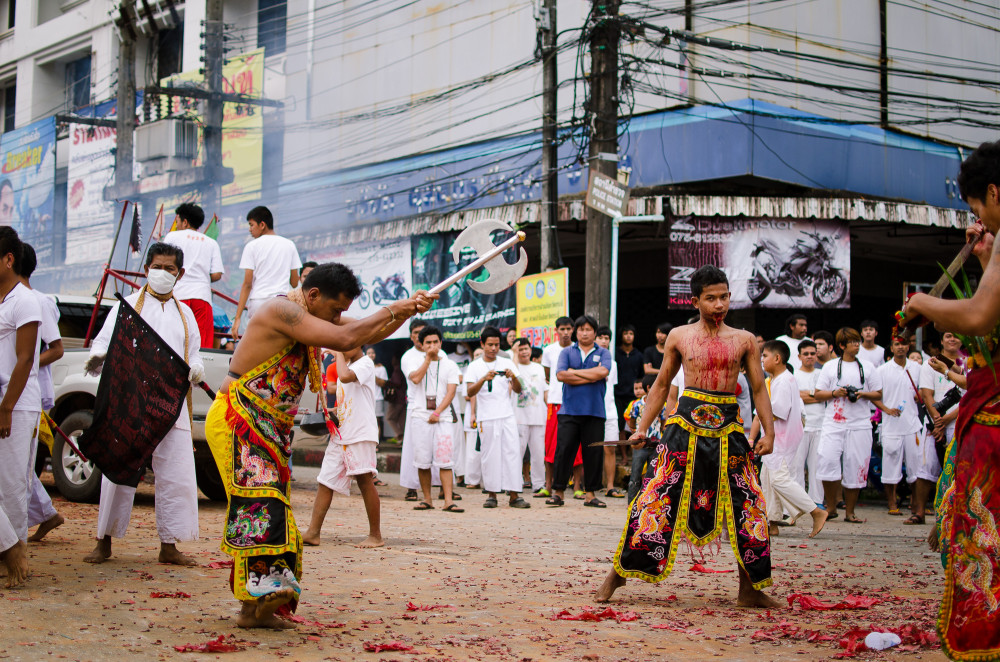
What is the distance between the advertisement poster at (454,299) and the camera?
55.2ft

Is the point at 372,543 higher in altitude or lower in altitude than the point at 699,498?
lower

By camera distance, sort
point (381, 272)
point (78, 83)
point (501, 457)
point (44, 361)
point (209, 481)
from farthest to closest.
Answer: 1. point (78, 83)
2. point (381, 272)
3. point (501, 457)
4. point (209, 481)
5. point (44, 361)

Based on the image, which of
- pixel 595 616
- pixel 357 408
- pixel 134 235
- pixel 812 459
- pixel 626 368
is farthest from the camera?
pixel 626 368

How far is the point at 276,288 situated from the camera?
947 cm

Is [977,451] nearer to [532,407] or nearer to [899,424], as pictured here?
[899,424]

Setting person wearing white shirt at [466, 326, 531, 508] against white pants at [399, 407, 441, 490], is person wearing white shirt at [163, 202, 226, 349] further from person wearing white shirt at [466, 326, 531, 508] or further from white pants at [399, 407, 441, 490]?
person wearing white shirt at [466, 326, 531, 508]

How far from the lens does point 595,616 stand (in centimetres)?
506

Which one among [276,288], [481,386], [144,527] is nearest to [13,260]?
[144,527]

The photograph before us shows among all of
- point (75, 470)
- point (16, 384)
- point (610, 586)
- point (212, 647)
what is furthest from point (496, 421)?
point (212, 647)

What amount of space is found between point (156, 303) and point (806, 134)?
12.8m

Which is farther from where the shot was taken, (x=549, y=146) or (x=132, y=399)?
(x=549, y=146)

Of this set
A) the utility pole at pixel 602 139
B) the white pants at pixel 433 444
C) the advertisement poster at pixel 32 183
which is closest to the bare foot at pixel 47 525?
the white pants at pixel 433 444

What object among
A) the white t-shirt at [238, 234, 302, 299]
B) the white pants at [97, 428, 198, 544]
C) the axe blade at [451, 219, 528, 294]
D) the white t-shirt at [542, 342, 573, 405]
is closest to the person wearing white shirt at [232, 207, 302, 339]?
the white t-shirt at [238, 234, 302, 299]

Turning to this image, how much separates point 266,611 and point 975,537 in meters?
3.01
